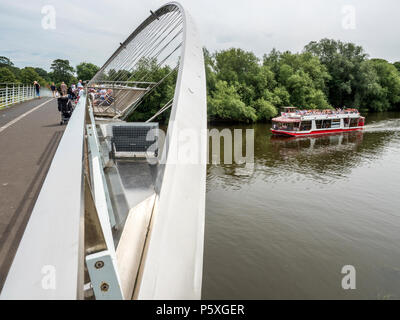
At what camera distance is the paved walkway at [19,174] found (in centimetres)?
282

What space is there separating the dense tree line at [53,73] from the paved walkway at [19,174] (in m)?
60.5

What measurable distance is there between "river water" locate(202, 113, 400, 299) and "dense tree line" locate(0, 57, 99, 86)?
60.3 metres

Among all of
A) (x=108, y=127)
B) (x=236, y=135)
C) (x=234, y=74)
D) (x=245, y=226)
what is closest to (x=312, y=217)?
(x=245, y=226)

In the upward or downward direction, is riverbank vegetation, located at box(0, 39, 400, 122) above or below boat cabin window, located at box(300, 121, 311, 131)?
above

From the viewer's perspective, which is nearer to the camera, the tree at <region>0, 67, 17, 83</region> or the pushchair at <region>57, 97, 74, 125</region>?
the pushchair at <region>57, 97, 74, 125</region>

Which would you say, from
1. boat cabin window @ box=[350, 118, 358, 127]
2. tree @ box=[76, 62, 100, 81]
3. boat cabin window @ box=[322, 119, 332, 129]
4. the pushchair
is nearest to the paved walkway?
the pushchair

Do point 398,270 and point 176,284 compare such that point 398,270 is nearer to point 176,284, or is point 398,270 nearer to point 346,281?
point 346,281

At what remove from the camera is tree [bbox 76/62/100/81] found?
7050 centimetres

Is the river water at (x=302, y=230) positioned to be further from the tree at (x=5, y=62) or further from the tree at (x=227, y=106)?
the tree at (x=5, y=62)

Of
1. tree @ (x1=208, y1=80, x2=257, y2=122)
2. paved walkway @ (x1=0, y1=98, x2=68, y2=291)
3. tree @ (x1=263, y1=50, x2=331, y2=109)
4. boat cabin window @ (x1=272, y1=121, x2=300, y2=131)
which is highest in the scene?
tree @ (x1=263, y1=50, x2=331, y2=109)

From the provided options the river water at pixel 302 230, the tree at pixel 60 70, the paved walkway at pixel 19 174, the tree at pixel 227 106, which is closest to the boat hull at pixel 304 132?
the tree at pixel 227 106

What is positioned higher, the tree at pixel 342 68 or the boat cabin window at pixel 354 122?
the tree at pixel 342 68

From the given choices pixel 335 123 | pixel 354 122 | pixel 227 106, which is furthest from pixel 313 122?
pixel 227 106

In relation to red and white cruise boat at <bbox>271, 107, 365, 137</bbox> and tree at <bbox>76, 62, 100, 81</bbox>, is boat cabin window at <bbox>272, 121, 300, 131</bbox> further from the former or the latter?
tree at <bbox>76, 62, 100, 81</bbox>
